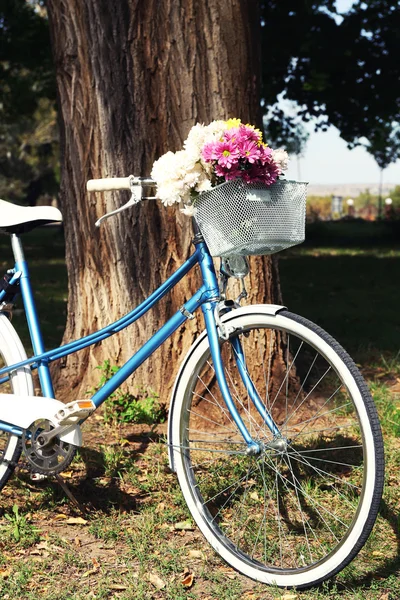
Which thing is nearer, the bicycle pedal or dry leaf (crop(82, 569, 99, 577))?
dry leaf (crop(82, 569, 99, 577))

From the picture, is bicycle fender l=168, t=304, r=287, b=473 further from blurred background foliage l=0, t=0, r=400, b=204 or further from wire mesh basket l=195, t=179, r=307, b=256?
blurred background foliage l=0, t=0, r=400, b=204

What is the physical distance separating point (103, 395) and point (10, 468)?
57cm

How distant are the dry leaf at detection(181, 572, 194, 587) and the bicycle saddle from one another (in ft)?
5.01

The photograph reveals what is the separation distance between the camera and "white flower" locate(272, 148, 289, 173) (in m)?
2.90

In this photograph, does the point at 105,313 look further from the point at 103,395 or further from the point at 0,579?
the point at 0,579

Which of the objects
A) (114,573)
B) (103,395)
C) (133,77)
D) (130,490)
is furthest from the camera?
(133,77)

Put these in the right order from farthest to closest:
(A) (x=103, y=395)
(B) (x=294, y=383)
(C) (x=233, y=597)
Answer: (B) (x=294, y=383) < (A) (x=103, y=395) < (C) (x=233, y=597)

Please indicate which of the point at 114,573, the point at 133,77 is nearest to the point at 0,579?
the point at 114,573

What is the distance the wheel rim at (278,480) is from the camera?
3.09 metres

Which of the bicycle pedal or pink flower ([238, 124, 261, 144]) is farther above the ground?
pink flower ([238, 124, 261, 144])

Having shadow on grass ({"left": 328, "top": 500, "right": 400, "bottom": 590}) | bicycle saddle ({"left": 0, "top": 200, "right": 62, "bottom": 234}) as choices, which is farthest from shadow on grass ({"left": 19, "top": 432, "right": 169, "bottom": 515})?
bicycle saddle ({"left": 0, "top": 200, "right": 62, "bottom": 234})

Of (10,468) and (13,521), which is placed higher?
(10,468)

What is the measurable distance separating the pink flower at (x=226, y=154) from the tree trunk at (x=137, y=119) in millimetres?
1679

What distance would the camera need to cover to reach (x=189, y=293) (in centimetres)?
457
